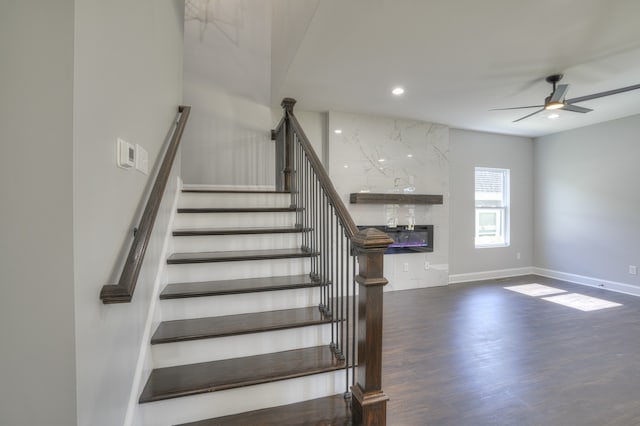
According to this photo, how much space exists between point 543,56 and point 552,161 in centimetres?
378

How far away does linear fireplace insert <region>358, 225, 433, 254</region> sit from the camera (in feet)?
15.5

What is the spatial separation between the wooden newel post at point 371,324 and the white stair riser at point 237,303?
0.73 m

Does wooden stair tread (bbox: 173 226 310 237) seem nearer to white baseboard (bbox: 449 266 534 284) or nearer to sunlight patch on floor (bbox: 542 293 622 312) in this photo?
white baseboard (bbox: 449 266 534 284)

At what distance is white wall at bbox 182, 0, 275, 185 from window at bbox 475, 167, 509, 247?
159 inches

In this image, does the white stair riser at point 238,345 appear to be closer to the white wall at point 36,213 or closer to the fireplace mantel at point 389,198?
the white wall at point 36,213

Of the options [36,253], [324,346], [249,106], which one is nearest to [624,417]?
[324,346]

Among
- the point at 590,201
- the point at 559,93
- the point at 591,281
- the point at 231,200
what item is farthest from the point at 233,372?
the point at 590,201

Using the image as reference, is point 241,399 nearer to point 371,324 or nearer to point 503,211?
point 371,324

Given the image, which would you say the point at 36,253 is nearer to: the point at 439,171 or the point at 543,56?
the point at 543,56

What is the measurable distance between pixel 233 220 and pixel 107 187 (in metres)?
1.59

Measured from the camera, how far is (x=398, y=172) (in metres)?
4.75

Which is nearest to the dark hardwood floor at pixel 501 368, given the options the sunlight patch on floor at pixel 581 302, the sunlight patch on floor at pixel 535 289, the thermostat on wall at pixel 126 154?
the sunlight patch on floor at pixel 581 302

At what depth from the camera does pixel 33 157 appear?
857 mm

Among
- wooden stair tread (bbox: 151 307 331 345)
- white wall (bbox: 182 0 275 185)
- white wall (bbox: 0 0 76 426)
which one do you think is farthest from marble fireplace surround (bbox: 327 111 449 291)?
white wall (bbox: 0 0 76 426)
